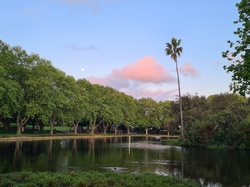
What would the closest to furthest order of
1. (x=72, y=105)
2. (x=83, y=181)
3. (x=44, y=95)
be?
1. (x=83, y=181)
2. (x=44, y=95)
3. (x=72, y=105)

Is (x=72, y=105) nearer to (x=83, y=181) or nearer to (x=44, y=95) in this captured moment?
(x=44, y=95)

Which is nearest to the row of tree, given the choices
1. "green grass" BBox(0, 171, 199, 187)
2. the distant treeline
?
the distant treeline

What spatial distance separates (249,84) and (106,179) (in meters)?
8.91

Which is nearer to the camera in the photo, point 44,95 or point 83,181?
point 83,181

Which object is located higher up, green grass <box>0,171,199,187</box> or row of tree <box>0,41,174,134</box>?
row of tree <box>0,41,174,134</box>

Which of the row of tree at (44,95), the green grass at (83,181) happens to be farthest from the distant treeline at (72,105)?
the green grass at (83,181)

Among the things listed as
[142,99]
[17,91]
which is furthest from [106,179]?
[142,99]

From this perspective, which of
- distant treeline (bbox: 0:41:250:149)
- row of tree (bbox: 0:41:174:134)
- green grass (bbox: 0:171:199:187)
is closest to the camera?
green grass (bbox: 0:171:199:187)

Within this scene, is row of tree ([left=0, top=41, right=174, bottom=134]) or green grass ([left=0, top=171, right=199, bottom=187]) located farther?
row of tree ([left=0, top=41, right=174, bottom=134])

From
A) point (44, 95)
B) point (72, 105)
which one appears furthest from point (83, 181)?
point (72, 105)

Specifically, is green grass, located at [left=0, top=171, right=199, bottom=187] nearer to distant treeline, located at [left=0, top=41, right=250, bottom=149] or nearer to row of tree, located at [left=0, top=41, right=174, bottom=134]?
distant treeline, located at [left=0, top=41, right=250, bottom=149]

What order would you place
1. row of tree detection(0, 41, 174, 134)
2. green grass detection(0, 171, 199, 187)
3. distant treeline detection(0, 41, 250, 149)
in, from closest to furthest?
1. green grass detection(0, 171, 199, 187)
2. distant treeline detection(0, 41, 250, 149)
3. row of tree detection(0, 41, 174, 134)

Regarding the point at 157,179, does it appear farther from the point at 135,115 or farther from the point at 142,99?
the point at 142,99

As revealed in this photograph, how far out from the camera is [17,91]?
2149 inches
